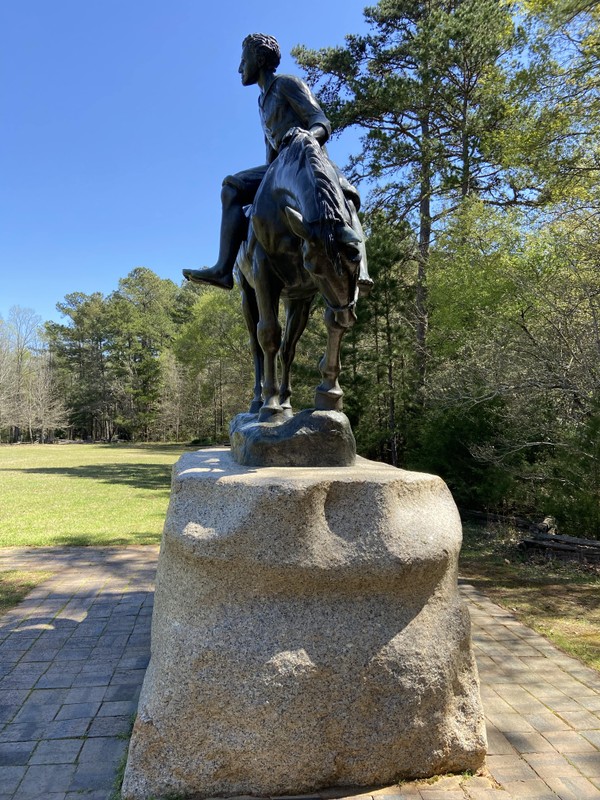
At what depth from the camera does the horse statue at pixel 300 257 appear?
2.72 meters

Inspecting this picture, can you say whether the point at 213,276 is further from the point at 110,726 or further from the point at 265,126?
the point at 110,726

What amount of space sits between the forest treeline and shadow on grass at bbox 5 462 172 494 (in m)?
5.96

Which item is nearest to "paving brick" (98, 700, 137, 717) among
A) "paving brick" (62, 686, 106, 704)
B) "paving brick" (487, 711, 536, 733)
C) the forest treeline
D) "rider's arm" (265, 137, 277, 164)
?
"paving brick" (62, 686, 106, 704)

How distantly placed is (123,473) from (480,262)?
1431 centimetres

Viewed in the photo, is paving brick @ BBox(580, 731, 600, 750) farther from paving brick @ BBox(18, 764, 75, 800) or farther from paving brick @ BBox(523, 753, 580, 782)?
paving brick @ BBox(18, 764, 75, 800)

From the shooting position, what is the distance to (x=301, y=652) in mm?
2420

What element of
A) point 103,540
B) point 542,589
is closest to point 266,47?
point 542,589

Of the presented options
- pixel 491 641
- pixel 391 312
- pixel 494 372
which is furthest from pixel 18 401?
pixel 491 641

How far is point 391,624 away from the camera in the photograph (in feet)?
8.22

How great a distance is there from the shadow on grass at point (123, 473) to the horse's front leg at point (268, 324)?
11.9 metres

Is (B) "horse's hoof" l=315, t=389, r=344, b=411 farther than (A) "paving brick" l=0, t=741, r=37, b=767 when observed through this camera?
Yes

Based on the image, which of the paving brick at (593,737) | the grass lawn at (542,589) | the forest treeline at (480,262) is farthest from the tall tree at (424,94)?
the paving brick at (593,737)

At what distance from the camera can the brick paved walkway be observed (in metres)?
2.51

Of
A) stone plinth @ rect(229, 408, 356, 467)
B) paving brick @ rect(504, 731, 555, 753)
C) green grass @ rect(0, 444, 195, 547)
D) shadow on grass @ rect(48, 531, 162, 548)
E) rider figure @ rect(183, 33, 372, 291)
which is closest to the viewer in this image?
paving brick @ rect(504, 731, 555, 753)
